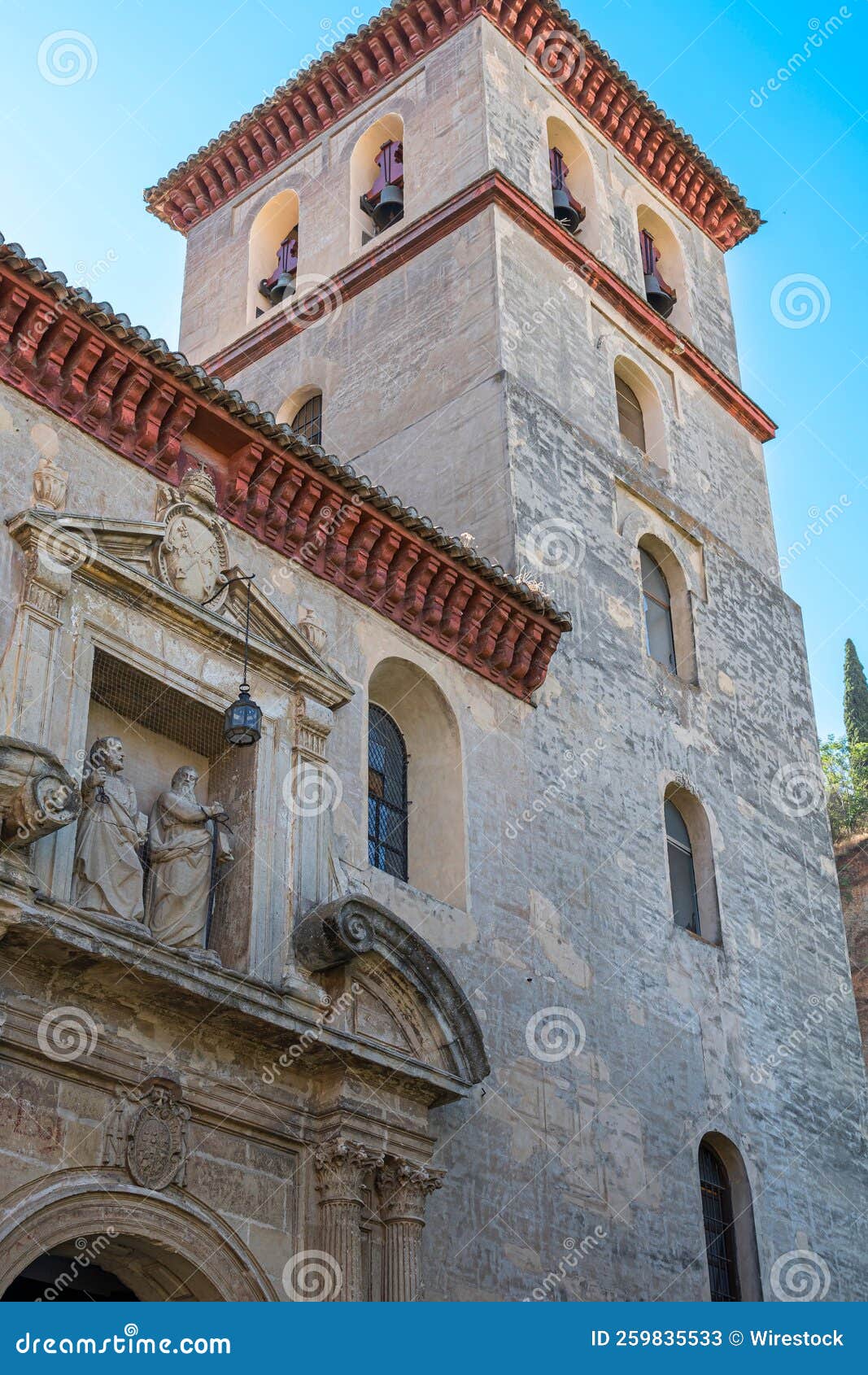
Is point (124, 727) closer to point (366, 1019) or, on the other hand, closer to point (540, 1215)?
point (366, 1019)

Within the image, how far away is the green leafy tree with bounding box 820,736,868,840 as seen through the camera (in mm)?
34406

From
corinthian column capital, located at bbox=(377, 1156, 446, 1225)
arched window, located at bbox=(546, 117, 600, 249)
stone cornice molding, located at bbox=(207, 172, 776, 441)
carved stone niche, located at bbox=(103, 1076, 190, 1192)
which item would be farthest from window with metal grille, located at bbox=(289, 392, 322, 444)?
carved stone niche, located at bbox=(103, 1076, 190, 1192)

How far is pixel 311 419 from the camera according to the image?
21.5 metres

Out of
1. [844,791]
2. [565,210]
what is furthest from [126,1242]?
[844,791]

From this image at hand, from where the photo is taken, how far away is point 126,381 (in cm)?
1331

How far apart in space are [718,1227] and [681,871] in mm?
3589

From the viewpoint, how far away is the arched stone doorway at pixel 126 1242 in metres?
10.1

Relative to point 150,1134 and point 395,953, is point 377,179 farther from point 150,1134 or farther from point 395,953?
point 150,1134

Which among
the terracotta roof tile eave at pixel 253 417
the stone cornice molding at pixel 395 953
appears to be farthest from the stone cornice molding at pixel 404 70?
the stone cornice molding at pixel 395 953

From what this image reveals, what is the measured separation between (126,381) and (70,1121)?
5.62 meters

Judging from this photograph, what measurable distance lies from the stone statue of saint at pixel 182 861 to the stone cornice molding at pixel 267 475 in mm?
2678

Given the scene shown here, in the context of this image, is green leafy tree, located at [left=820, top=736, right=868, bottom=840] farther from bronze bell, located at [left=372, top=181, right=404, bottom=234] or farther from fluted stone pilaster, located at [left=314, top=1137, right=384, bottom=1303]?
fluted stone pilaster, located at [left=314, top=1137, right=384, bottom=1303]

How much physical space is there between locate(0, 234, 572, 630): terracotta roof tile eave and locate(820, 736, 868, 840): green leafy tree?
19.2 metres

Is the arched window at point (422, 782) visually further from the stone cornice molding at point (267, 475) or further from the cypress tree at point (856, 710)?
the cypress tree at point (856, 710)
